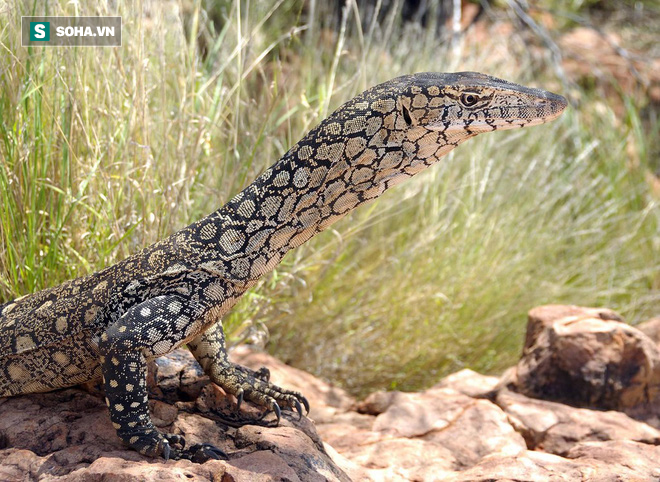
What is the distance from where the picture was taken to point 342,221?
553 cm

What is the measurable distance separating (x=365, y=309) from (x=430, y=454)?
2.09 meters

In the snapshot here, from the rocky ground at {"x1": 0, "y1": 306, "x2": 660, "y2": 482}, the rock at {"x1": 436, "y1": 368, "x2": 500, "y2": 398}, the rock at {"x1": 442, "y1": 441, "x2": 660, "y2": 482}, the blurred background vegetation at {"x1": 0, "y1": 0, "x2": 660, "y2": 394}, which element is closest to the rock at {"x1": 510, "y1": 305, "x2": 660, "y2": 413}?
the rocky ground at {"x1": 0, "y1": 306, "x2": 660, "y2": 482}

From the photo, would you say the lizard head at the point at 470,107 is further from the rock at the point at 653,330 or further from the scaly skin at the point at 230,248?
the rock at the point at 653,330

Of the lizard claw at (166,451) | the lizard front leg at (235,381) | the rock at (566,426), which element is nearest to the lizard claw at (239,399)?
the lizard front leg at (235,381)

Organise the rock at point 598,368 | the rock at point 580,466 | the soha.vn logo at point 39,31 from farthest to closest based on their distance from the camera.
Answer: the rock at point 598,368, the soha.vn logo at point 39,31, the rock at point 580,466

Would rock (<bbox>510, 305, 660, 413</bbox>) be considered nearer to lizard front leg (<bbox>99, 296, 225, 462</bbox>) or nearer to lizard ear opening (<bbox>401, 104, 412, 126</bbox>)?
lizard ear opening (<bbox>401, 104, 412, 126</bbox>)

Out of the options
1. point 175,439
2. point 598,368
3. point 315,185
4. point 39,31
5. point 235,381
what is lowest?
point 598,368

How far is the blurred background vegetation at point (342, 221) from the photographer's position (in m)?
3.98

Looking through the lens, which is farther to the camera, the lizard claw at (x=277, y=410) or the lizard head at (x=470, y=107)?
the lizard claw at (x=277, y=410)

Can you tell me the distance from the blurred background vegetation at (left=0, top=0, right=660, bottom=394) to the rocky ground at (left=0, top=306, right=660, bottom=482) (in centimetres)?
85

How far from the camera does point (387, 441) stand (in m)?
3.99

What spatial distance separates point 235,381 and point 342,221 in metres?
2.29

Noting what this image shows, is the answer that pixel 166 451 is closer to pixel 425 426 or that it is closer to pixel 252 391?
pixel 252 391

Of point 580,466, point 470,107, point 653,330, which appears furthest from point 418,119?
point 653,330
